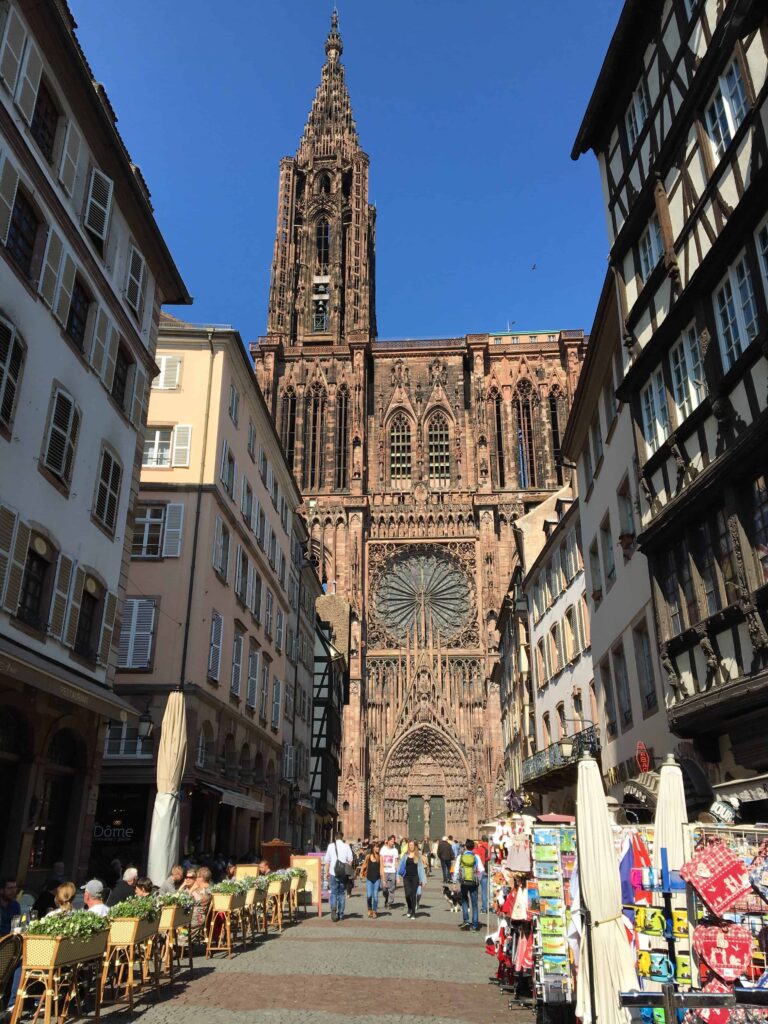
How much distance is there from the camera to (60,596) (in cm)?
1268

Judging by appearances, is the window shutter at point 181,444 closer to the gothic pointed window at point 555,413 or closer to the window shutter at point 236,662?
the window shutter at point 236,662

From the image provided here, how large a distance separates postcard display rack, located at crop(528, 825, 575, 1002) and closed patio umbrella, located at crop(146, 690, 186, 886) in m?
7.38

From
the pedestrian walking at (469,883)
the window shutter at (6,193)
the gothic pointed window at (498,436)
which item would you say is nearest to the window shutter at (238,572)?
the pedestrian walking at (469,883)

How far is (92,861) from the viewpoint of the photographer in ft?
60.4

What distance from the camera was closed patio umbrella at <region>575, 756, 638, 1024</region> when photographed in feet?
19.4

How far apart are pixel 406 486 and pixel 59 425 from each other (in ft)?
152

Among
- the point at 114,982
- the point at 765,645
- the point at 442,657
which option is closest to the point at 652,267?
the point at 765,645

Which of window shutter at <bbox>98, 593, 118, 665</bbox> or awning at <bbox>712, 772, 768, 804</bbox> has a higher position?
window shutter at <bbox>98, 593, 118, 665</bbox>

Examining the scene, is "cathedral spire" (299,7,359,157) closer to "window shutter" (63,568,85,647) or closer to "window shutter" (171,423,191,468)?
"window shutter" (171,423,191,468)

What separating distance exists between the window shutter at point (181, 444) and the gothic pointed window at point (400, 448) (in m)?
38.3

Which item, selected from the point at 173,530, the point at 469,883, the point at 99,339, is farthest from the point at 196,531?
the point at 469,883

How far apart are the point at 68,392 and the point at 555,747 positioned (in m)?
14.4

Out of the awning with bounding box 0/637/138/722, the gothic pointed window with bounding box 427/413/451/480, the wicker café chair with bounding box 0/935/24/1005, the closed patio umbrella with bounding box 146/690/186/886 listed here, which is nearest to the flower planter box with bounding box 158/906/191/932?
the wicker café chair with bounding box 0/935/24/1005

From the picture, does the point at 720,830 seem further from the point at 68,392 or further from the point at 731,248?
the point at 68,392
